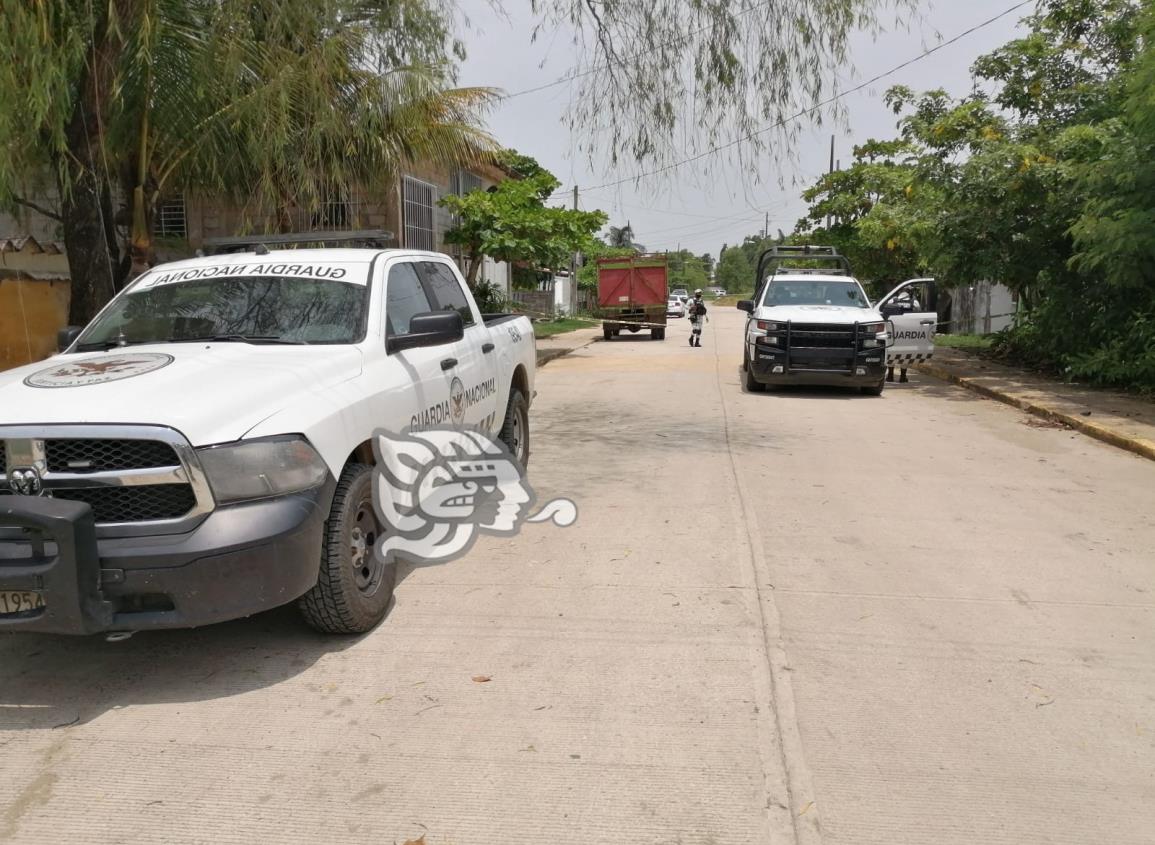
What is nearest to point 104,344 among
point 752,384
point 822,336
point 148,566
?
point 148,566

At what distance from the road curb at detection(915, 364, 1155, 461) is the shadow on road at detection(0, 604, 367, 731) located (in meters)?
8.24

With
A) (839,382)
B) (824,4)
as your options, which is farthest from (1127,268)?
(824,4)

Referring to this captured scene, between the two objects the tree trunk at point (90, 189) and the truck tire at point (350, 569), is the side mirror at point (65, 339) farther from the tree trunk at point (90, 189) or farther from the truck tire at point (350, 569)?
the tree trunk at point (90, 189)

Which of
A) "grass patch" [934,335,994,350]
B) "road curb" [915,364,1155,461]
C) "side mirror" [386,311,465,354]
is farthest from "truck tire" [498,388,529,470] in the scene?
"grass patch" [934,335,994,350]

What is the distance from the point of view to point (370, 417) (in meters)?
4.53

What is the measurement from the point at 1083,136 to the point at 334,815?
1437cm

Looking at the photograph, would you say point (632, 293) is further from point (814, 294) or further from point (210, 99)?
point (210, 99)

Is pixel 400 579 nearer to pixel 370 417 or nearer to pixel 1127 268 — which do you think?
pixel 370 417

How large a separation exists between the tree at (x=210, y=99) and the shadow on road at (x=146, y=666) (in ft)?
13.1

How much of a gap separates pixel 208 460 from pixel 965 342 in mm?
22810

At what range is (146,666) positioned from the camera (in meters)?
4.15

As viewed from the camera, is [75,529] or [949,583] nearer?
[75,529]

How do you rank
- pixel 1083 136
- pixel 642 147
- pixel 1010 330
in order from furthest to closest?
pixel 1010 330 < pixel 1083 136 < pixel 642 147

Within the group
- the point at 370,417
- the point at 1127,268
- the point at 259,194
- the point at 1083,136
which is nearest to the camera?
the point at 370,417
